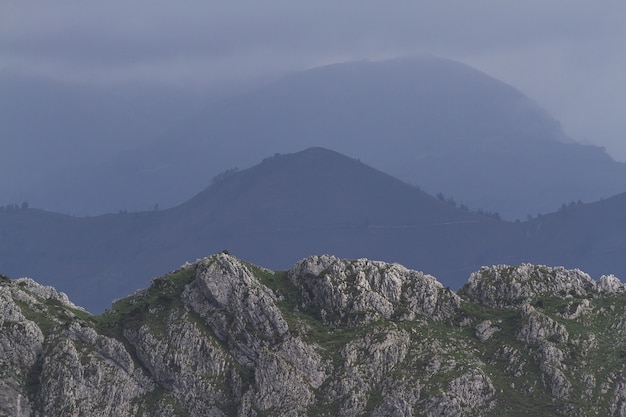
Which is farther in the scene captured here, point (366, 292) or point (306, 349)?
point (366, 292)

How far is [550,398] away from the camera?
175 metres

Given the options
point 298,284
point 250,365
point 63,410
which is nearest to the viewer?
point 63,410

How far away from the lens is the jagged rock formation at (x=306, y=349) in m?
171

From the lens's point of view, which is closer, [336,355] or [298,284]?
[336,355]

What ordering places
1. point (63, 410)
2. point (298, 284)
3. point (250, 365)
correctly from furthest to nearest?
1. point (298, 284)
2. point (250, 365)
3. point (63, 410)

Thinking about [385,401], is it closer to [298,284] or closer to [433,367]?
[433,367]

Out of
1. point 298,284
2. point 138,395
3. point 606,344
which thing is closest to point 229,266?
point 298,284

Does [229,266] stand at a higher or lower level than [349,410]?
higher

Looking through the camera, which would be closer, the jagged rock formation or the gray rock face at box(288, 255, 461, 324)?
the jagged rock formation

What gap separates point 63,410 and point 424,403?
45798 mm

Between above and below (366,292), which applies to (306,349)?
below

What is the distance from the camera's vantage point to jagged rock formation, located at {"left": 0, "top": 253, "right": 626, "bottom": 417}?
6727 inches

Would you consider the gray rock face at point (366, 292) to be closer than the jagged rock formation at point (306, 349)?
No

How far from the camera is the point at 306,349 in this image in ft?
581
